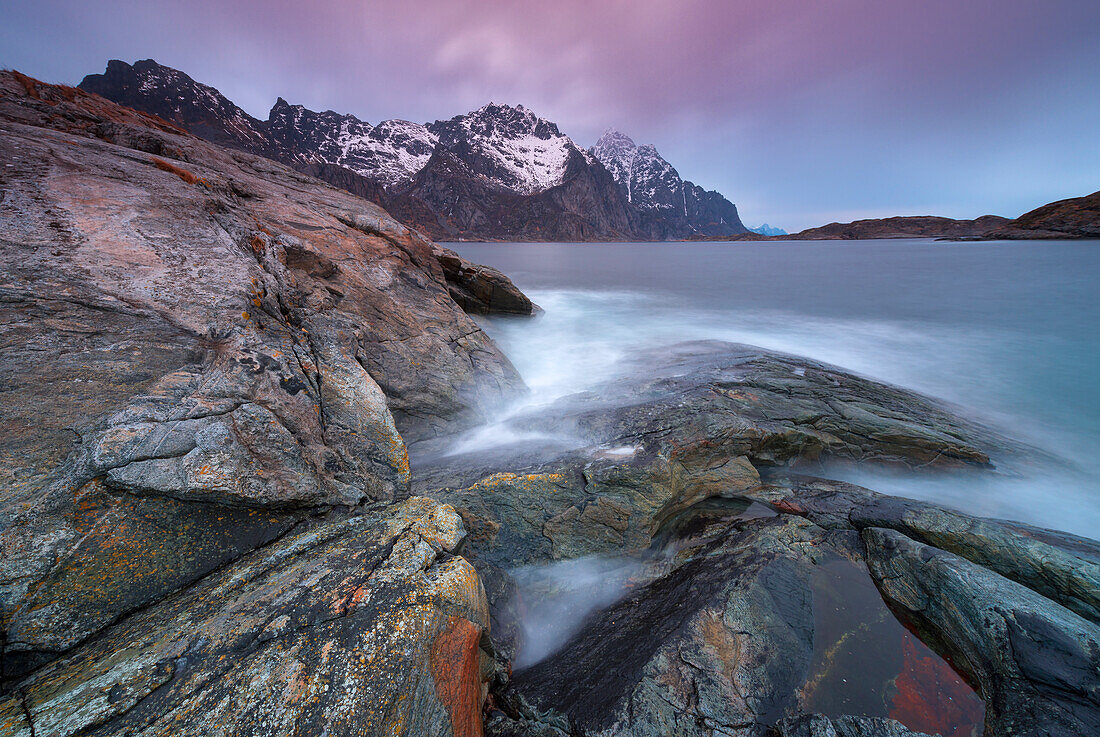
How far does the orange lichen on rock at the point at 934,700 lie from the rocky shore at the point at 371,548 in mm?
16

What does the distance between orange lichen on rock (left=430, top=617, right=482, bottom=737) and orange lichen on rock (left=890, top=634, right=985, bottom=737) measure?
298 centimetres

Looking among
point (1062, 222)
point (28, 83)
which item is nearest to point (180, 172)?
point (28, 83)

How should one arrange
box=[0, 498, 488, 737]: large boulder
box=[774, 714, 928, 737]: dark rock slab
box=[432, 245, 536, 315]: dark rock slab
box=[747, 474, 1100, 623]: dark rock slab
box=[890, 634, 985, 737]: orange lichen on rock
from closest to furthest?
box=[0, 498, 488, 737]: large boulder < box=[774, 714, 928, 737]: dark rock slab < box=[890, 634, 985, 737]: orange lichen on rock < box=[747, 474, 1100, 623]: dark rock slab < box=[432, 245, 536, 315]: dark rock slab

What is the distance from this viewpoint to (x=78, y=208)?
4.51 metres

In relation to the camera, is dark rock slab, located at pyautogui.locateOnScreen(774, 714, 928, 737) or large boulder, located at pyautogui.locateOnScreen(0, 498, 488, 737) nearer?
large boulder, located at pyautogui.locateOnScreen(0, 498, 488, 737)

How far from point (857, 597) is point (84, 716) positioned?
5.35 meters

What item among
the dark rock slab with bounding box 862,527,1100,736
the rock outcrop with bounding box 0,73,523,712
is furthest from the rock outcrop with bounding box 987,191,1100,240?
the rock outcrop with bounding box 0,73,523,712

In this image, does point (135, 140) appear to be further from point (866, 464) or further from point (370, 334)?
point (866, 464)

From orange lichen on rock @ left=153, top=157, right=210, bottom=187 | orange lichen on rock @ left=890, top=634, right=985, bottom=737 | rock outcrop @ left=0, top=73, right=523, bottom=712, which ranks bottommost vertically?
orange lichen on rock @ left=890, top=634, right=985, bottom=737

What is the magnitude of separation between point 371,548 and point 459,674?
1.07 meters

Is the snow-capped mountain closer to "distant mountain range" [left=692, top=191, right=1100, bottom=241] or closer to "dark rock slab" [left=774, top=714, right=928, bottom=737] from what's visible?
"dark rock slab" [left=774, top=714, right=928, bottom=737]

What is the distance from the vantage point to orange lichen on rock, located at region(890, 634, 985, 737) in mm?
2779

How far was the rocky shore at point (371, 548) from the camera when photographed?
7.30 feet

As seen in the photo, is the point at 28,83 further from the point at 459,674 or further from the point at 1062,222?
the point at 1062,222
